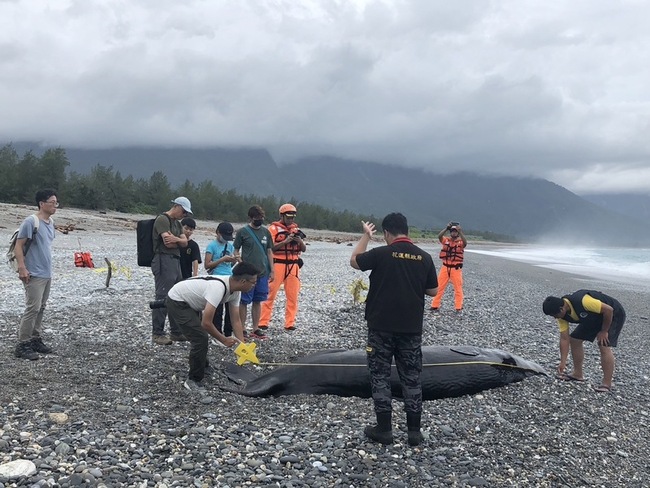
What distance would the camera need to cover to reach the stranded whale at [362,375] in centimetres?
676

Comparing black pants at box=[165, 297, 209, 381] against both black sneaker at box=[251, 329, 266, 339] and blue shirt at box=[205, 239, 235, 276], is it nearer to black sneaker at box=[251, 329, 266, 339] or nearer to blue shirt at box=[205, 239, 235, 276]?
black sneaker at box=[251, 329, 266, 339]

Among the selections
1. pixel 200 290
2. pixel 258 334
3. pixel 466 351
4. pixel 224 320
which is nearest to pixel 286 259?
pixel 258 334

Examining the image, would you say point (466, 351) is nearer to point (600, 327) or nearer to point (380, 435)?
point (600, 327)

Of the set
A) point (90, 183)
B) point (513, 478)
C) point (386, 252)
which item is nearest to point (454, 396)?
point (513, 478)

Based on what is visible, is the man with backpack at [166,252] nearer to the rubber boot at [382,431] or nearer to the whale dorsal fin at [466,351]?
the rubber boot at [382,431]

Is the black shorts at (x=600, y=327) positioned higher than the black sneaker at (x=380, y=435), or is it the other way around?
the black shorts at (x=600, y=327)

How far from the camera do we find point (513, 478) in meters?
4.85

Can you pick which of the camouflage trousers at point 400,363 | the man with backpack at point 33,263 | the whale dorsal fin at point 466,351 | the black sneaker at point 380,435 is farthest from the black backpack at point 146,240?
the whale dorsal fin at point 466,351

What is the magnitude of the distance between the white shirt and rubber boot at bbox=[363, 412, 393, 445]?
7.31 feet

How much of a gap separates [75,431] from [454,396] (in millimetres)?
4628

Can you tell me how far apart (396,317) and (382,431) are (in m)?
1.15

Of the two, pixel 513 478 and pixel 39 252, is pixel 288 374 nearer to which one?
pixel 513 478

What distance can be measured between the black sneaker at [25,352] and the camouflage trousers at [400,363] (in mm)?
4487

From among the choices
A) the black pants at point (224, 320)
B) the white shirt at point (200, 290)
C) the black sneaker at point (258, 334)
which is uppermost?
the white shirt at point (200, 290)
